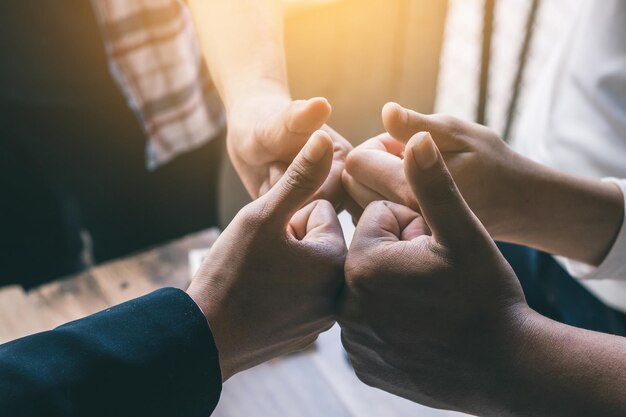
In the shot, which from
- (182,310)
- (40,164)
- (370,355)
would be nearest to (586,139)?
(370,355)

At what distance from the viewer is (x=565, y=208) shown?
0.91 metres

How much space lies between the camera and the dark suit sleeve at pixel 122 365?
590mm

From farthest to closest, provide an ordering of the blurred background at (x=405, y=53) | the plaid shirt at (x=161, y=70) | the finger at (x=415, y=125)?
the blurred background at (x=405, y=53) → the plaid shirt at (x=161, y=70) → the finger at (x=415, y=125)

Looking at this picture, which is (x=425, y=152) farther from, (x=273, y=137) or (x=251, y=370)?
(x=251, y=370)

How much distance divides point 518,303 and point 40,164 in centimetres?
152

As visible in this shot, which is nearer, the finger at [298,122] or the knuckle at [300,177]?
the knuckle at [300,177]

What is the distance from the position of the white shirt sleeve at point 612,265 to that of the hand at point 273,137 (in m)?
0.44

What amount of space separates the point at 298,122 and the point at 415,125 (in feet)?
0.58

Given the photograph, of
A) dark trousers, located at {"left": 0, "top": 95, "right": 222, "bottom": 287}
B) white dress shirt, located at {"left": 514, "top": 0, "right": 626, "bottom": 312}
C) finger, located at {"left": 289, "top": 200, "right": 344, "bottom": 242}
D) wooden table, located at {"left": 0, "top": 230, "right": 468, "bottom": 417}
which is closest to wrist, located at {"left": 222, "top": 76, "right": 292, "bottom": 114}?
finger, located at {"left": 289, "top": 200, "right": 344, "bottom": 242}

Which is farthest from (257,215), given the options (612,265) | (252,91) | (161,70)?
(161,70)

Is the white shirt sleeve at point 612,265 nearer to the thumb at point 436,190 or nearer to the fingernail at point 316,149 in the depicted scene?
the thumb at point 436,190

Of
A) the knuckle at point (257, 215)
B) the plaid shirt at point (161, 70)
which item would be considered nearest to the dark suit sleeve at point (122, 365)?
the knuckle at point (257, 215)

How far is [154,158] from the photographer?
171 cm

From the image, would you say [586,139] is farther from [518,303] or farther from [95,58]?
[95,58]
